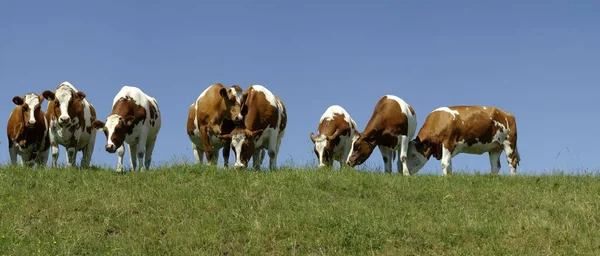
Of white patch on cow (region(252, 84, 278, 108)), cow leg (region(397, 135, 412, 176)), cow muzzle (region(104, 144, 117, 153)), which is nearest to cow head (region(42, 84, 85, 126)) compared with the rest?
cow muzzle (region(104, 144, 117, 153))

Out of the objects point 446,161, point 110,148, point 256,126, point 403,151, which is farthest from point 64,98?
point 446,161

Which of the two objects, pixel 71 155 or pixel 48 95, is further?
pixel 71 155

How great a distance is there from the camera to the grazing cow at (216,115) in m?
22.1

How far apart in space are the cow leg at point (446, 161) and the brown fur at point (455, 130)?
17cm

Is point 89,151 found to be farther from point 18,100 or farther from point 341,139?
point 341,139

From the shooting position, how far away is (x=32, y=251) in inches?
548

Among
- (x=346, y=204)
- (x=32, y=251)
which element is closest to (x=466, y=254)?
(x=346, y=204)

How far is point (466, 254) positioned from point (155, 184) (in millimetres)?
7823

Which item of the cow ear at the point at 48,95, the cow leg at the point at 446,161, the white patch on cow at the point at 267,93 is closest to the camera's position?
the cow ear at the point at 48,95

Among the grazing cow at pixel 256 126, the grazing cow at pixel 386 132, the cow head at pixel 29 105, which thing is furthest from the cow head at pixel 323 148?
the cow head at pixel 29 105

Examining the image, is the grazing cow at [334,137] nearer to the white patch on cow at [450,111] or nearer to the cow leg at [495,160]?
the white patch on cow at [450,111]

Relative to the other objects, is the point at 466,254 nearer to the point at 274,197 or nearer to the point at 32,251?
the point at 274,197

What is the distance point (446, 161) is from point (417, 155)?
1.22 m

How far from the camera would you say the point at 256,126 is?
22.0 meters
